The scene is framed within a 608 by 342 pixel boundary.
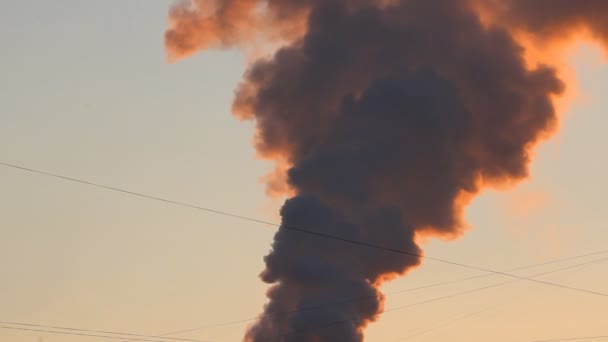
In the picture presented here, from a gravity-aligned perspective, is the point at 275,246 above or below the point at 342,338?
above

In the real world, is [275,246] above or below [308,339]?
above

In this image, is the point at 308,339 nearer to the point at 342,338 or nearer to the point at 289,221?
the point at 342,338

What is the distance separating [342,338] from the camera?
7506 cm

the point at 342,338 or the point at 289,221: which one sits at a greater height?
the point at 289,221

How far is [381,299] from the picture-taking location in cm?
7819

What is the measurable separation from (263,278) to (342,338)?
5.62 m

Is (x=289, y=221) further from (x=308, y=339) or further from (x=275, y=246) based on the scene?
(x=308, y=339)

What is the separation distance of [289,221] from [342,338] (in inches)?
276

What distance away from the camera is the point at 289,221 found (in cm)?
7856

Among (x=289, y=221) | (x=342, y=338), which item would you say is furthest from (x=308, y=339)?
(x=289, y=221)

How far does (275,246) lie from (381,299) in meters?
5.94

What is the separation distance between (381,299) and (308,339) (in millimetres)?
5484

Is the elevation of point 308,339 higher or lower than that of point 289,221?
lower

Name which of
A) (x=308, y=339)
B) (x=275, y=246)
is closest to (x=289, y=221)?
(x=275, y=246)
